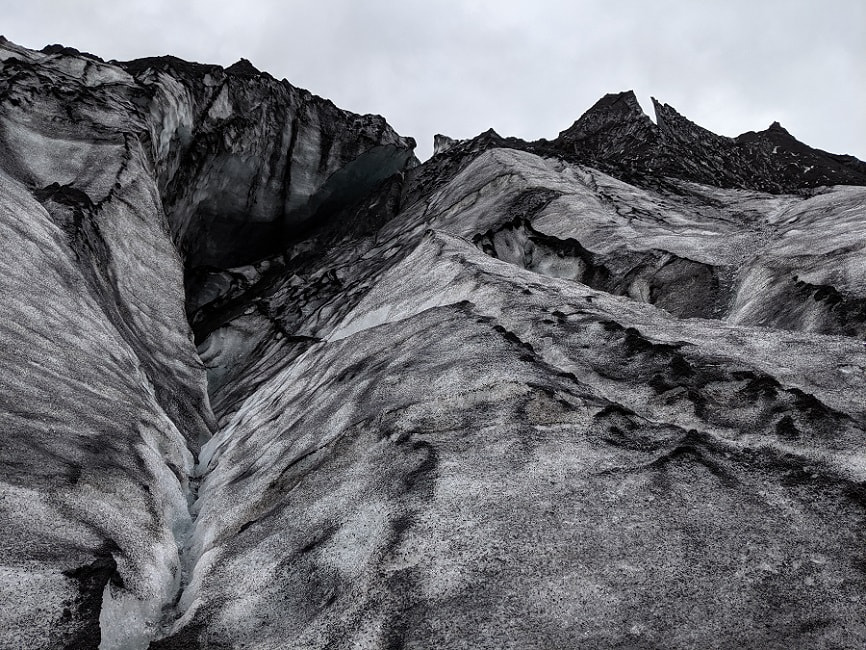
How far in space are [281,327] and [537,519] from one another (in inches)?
375

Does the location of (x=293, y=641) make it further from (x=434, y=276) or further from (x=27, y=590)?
(x=434, y=276)

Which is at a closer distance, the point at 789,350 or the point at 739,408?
the point at 739,408

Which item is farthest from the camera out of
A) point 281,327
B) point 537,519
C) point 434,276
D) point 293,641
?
point 281,327

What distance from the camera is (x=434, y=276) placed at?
330 inches

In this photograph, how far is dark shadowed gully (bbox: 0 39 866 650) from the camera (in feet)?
10.4

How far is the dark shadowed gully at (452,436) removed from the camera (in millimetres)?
3164

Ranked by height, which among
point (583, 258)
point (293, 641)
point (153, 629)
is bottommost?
point (153, 629)

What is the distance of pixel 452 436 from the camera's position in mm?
4551

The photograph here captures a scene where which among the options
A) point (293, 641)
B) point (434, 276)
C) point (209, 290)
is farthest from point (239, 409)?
point (209, 290)

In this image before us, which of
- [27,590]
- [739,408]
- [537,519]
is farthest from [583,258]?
[27,590]

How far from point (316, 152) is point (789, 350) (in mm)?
17959

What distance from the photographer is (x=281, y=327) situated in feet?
40.8

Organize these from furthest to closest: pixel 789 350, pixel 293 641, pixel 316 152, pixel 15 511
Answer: pixel 316 152 → pixel 789 350 → pixel 15 511 → pixel 293 641

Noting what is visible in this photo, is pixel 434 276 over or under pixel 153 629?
over
